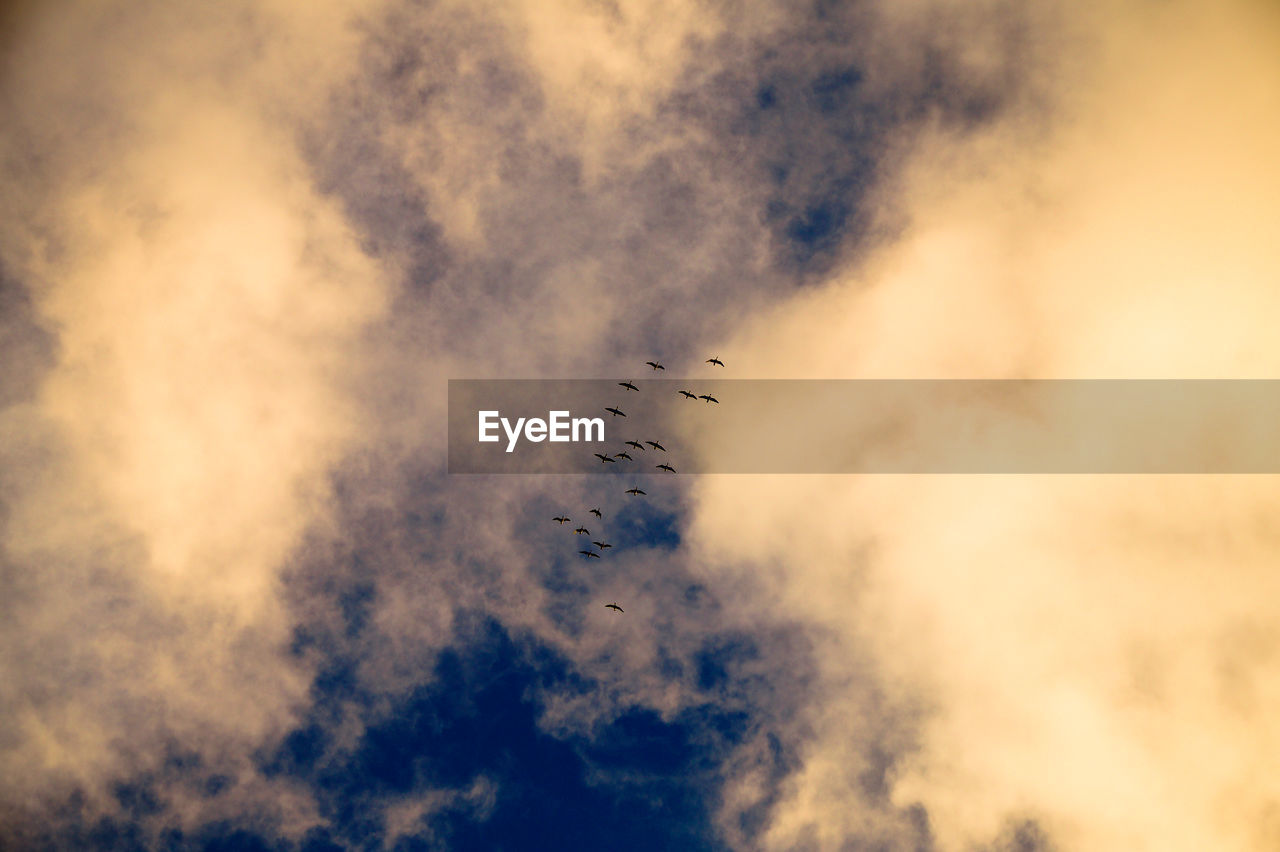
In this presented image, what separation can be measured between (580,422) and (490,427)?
22.5 m

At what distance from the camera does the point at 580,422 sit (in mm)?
179625

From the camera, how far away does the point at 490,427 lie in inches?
6826
